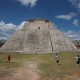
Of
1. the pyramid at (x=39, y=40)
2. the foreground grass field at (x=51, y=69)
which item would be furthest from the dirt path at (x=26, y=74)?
the pyramid at (x=39, y=40)

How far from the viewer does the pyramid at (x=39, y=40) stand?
183 feet

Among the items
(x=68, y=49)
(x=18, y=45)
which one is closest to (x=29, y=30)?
(x=18, y=45)

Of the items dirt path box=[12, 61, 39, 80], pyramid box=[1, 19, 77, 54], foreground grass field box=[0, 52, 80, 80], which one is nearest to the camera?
dirt path box=[12, 61, 39, 80]

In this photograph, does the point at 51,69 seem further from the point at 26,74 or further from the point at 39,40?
the point at 39,40

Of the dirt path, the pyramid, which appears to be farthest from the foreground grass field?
the pyramid

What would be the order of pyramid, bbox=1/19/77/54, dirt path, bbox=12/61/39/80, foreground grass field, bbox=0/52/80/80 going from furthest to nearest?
pyramid, bbox=1/19/77/54 < foreground grass field, bbox=0/52/80/80 < dirt path, bbox=12/61/39/80

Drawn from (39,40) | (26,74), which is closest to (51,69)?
(26,74)

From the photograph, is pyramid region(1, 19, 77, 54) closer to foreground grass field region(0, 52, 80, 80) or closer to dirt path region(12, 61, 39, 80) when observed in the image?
foreground grass field region(0, 52, 80, 80)

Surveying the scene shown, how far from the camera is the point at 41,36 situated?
2299 inches

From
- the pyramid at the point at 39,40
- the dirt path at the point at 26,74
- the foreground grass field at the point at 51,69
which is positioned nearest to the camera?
the dirt path at the point at 26,74

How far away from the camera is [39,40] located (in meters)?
57.5

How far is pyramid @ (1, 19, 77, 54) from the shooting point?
55.7 metres

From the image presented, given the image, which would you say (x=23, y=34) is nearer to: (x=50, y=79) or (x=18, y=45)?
(x=18, y=45)

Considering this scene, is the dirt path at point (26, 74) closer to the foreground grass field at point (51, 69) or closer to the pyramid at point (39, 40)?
the foreground grass field at point (51, 69)
